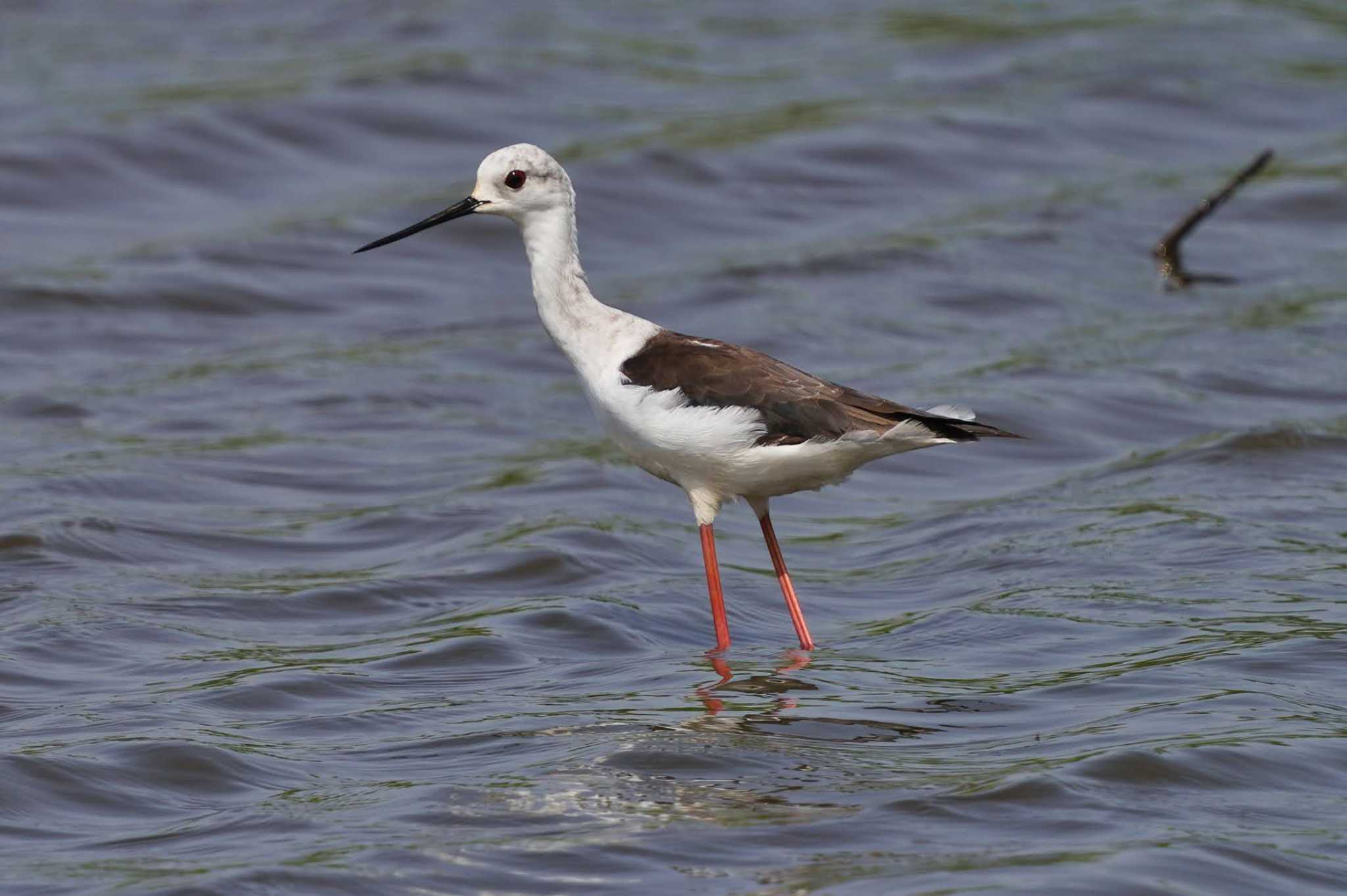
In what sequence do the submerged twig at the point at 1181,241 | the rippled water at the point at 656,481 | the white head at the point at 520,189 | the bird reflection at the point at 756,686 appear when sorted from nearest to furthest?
the rippled water at the point at 656,481, the bird reflection at the point at 756,686, the white head at the point at 520,189, the submerged twig at the point at 1181,241

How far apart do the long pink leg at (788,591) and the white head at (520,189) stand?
5.38 feet

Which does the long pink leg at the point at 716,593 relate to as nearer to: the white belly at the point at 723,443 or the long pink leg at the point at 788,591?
the long pink leg at the point at 788,591

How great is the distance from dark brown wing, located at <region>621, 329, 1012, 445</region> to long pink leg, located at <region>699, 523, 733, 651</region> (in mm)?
729

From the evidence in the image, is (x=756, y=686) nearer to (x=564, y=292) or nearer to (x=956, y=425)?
(x=956, y=425)

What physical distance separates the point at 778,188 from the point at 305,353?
5404 mm

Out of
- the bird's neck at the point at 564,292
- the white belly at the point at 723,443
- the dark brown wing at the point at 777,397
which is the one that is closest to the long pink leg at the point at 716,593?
the white belly at the point at 723,443

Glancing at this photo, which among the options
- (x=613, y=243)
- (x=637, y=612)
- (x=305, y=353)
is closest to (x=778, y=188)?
(x=613, y=243)

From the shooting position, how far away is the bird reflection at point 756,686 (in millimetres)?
7605

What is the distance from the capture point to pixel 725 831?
20.3 ft

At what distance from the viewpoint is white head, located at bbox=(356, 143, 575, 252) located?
28.7 ft

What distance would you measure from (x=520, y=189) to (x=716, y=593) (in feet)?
6.40

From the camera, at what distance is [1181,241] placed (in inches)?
627

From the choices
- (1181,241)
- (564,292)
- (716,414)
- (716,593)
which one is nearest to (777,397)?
(716,414)

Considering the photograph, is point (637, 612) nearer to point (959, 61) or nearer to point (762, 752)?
point (762, 752)
